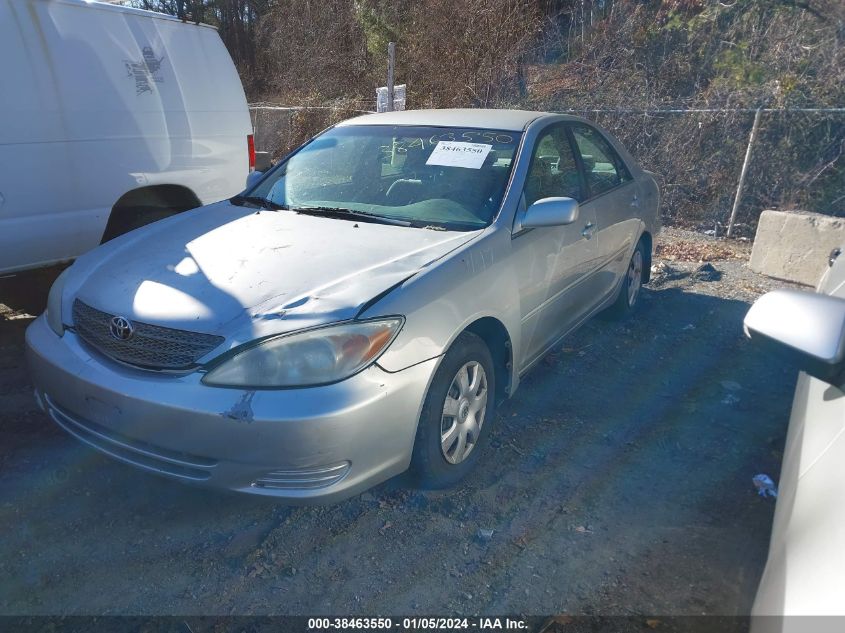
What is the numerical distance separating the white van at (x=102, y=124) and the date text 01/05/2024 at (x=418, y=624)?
3.39m

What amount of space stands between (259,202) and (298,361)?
1.79 metres

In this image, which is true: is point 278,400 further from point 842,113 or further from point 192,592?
point 842,113

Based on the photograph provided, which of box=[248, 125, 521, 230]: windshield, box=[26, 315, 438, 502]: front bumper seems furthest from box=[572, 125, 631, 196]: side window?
box=[26, 315, 438, 502]: front bumper

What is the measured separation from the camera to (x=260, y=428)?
2348 millimetres

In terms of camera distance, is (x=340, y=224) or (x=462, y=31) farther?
(x=462, y=31)

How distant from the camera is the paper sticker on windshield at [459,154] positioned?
3.68 m

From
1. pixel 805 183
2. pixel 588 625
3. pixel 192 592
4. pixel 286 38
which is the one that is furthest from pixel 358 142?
pixel 286 38

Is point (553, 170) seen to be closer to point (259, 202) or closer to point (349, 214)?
point (349, 214)

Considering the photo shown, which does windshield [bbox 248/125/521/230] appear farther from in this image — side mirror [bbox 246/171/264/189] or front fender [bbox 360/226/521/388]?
front fender [bbox 360/226/521/388]

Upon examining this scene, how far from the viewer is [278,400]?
2.37m

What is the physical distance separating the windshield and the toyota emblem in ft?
4.37

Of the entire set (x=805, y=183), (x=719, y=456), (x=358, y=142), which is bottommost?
(x=719, y=456)

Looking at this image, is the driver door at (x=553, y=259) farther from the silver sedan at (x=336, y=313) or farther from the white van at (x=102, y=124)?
the white van at (x=102, y=124)

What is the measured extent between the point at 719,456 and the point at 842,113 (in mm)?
7293
